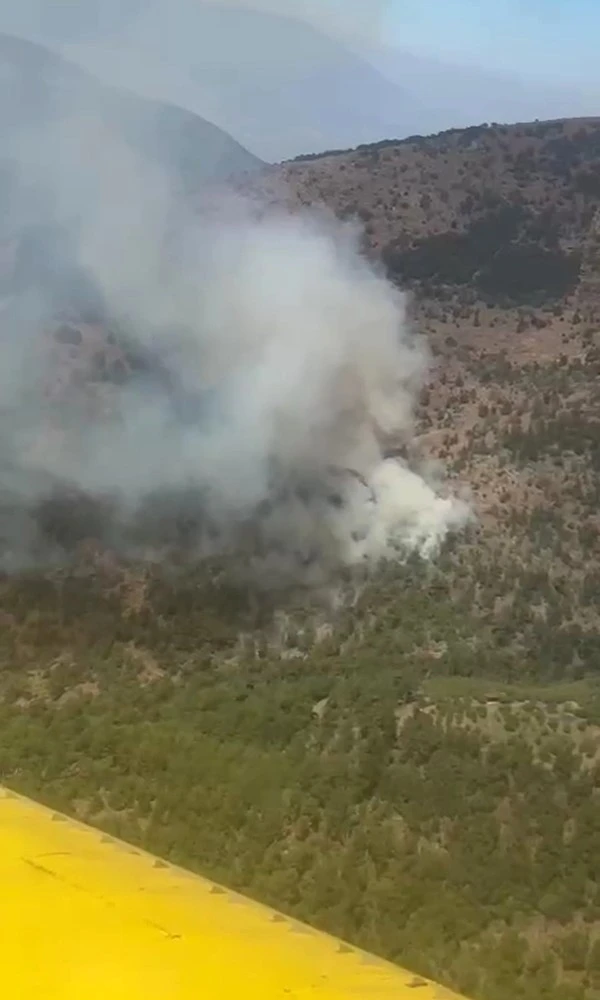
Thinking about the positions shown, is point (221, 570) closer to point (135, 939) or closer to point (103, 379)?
point (103, 379)

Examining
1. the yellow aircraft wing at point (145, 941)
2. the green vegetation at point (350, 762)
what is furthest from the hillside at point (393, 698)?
the yellow aircraft wing at point (145, 941)

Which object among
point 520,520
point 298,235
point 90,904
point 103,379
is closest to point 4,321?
point 103,379

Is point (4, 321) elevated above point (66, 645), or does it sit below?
above

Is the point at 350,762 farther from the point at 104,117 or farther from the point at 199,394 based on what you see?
the point at 104,117

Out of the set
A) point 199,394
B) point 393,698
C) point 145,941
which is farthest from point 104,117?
point 145,941

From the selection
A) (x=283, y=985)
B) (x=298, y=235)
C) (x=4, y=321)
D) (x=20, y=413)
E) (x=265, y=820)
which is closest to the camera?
(x=283, y=985)

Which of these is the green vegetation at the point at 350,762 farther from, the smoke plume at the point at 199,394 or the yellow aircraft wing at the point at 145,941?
the yellow aircraft wing at the point at 145,941
